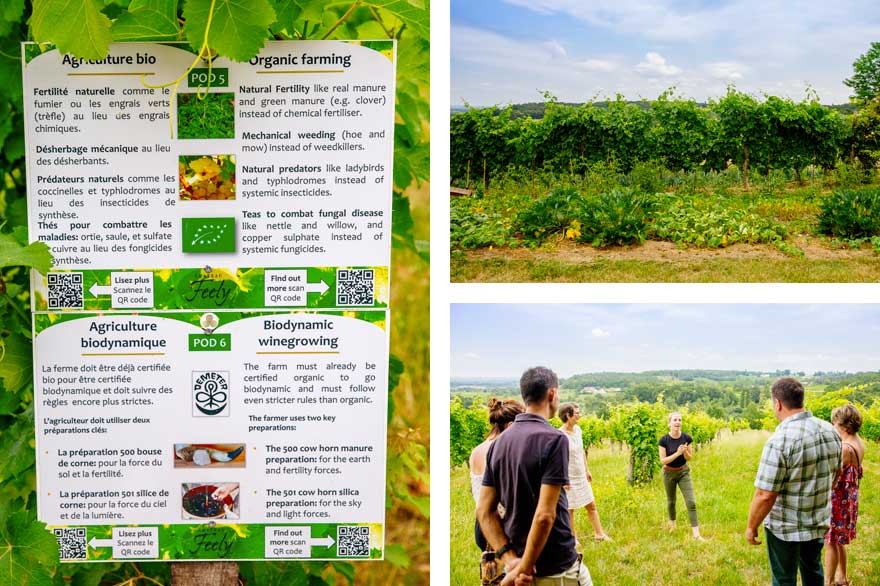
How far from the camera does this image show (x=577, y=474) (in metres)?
1.43

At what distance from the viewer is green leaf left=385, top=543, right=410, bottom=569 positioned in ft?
4.39

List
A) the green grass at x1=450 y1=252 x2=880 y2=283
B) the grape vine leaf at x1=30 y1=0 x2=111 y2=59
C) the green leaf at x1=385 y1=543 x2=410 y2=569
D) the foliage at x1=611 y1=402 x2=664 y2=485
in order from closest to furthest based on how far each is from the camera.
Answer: the grape vine leaf at x1=30 y1=0 x2=111 y2=59 → the green leaf at x1=385 y1=543 x2=410 y2=569 → the foliage at x1=611 y1=402 x2=664 y2=485 → the green grass at x1=450 y1=252 x2=880 y2=283

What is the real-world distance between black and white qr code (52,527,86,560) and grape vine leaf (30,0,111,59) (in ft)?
2.67

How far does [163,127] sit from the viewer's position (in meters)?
1.25

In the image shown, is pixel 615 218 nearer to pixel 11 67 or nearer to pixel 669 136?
pixel 669 136

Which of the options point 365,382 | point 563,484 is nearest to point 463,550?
point 563,484

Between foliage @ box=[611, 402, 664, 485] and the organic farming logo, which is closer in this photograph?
the organic farming logo

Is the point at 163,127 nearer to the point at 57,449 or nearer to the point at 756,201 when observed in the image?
the point at 57,449

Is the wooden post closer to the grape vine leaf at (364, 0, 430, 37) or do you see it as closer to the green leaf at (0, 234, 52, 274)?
the green leaf at (0, 234, 52, 274)

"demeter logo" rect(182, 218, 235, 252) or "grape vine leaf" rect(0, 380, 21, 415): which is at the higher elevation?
"demeter logo" rect(182, 218, 235, 252)

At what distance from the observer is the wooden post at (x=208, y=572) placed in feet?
4.27

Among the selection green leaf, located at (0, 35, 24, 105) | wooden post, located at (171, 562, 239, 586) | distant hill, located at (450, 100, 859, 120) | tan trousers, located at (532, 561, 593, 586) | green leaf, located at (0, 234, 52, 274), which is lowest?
tan trousers, located at (532, 561, 593, 586)

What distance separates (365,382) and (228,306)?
0.27 m

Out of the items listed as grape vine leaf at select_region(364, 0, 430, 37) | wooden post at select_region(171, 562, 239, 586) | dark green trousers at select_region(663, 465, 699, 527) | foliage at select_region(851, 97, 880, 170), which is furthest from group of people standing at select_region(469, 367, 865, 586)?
foliage at select_region(851, 97, 880, 170)
